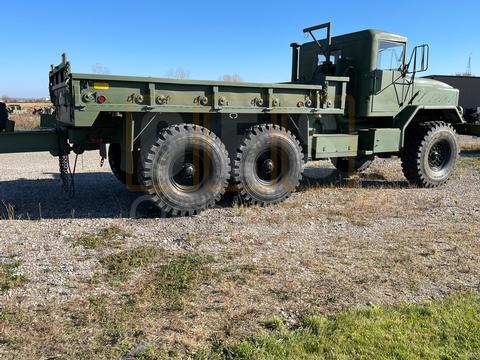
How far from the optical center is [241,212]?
21.8 ft

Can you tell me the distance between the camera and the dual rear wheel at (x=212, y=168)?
20.3 ft

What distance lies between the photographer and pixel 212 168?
652 centimetres

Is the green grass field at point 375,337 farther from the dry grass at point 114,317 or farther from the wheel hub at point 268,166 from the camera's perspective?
the wheel hub at point 268,166

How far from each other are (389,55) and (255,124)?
321 centimetres

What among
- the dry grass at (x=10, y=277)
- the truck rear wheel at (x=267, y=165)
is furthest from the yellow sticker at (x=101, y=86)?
the dry grass at (x=10, y=277)

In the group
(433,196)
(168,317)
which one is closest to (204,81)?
(168,317)

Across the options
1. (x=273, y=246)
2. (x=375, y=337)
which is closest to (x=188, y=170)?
(x=273, y=246)

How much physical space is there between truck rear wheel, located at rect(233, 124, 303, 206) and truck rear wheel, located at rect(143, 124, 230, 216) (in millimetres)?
355

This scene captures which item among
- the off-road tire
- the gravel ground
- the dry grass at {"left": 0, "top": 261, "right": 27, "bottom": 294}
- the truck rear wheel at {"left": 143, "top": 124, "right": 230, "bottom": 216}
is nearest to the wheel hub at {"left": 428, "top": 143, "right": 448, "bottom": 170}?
the gravel ground

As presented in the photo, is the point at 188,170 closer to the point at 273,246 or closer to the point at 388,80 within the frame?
the point at 273,246

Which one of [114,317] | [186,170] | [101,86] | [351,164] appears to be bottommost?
[114,317]

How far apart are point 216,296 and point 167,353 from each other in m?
0.92

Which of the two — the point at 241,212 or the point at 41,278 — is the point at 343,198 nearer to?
the point at 241,212

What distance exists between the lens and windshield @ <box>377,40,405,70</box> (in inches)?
327
